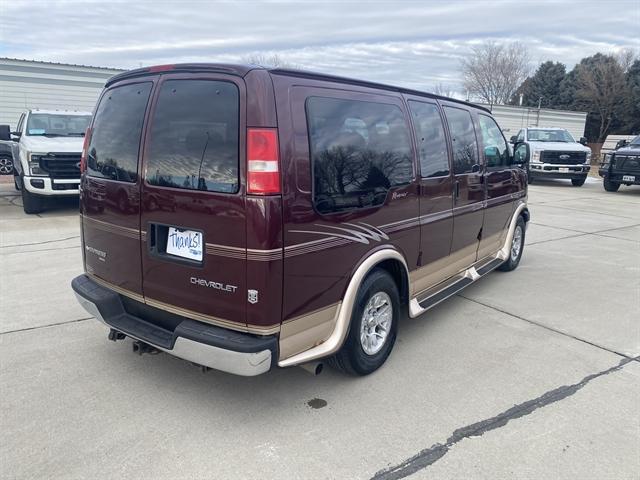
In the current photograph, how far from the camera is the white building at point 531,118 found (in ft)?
94.7

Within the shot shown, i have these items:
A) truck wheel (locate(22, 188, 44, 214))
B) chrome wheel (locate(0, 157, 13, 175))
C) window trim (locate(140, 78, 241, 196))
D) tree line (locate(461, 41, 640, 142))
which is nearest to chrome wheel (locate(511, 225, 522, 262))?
window trim (locate(140, 78, 241, 196))

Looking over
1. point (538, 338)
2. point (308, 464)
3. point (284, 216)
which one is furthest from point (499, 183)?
point (308, 464)

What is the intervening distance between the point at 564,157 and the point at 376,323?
16013mm

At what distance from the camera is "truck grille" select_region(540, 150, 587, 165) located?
56.4 ft

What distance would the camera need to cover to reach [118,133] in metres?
3.35

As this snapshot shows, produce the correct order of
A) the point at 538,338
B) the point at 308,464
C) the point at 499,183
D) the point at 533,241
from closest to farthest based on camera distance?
the point at 308,464, the point at 538,338, the point at 499,183, the point at 533,241

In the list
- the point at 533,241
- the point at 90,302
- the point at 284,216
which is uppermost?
the point at 284,216

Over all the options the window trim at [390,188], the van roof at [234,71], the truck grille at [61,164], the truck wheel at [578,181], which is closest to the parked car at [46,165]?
the truck grille at [61,164]

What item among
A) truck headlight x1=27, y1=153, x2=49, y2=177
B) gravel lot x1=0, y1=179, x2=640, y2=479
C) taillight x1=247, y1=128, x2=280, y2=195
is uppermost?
taillight x1=247, y1=128, x2=280, y2=195

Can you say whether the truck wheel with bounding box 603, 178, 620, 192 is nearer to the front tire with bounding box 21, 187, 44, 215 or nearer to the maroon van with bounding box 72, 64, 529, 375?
the maroon van with bounding box 72, 64, 529, 375

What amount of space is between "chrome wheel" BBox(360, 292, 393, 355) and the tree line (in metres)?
39.3

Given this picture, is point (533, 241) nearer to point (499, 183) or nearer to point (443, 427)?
point (499, 183)

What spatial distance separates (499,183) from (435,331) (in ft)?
6.60

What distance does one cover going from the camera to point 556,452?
281 cm
